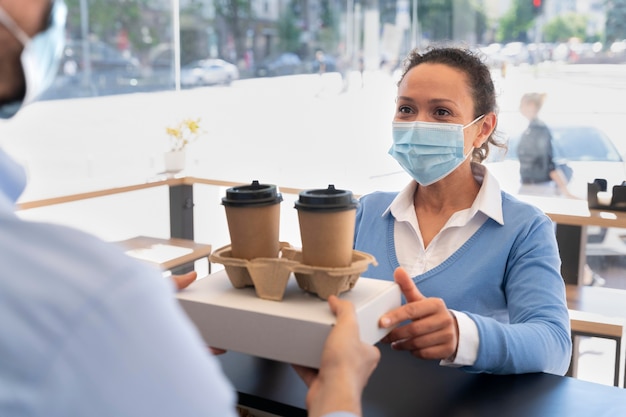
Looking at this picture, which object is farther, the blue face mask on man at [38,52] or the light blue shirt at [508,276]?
the light blue shirt at [508,276]

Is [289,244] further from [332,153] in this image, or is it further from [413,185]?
[332,153]

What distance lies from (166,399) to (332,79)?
6575 millimetres

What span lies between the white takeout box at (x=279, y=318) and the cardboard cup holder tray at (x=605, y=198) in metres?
2.74

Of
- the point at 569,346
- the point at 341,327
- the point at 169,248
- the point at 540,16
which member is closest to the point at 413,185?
the point at 569,346

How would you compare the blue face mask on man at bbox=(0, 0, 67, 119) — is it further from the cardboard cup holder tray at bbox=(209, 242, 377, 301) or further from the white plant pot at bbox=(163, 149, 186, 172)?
the white plant pot at bbox=(163, 149, 186, 172)

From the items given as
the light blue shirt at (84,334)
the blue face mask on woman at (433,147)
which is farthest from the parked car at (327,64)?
the light blue shirt at (84,334)

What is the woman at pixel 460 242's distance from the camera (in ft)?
3.91

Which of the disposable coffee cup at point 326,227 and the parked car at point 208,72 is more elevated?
the parked car at point 208,72

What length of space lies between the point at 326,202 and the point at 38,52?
0.44 meters

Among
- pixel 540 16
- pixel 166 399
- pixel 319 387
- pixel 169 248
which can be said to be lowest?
pixel 169 248

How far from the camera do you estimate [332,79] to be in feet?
22.6

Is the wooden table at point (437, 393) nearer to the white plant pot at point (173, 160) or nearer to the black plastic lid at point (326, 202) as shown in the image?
the black plastic lid at point (326, 202)

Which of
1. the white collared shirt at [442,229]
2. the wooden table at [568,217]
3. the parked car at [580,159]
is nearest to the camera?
the white collared shirt at [442,229]

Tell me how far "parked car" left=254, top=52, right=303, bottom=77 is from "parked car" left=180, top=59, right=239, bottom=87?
0.27 meters
